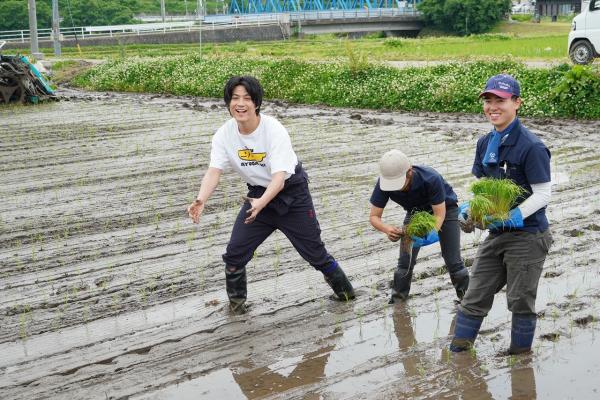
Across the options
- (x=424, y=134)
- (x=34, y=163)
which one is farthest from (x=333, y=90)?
(x=34, y=163)

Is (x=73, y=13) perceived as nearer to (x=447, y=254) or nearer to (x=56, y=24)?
(x=56, y=24)

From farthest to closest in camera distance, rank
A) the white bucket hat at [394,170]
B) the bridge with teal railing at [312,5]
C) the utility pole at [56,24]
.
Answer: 1. the bridge with teal railing at [312,5]
2. the utility pole at [56,24]
3. the white bucket hat at [394,170]

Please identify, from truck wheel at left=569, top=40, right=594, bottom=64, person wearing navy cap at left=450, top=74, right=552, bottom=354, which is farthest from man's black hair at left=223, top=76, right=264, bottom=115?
truck wheel at left=569, top=40, right=594, bottom=64

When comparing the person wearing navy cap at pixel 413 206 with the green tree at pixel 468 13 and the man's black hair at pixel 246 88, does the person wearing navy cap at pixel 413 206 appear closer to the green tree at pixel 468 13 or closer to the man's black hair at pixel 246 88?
the man's black hair at pixel 246 88

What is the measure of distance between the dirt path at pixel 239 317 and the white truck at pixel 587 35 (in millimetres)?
10815

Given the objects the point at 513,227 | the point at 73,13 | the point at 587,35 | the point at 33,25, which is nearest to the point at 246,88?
the point at 513,227

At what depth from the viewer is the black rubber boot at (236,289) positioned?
6.18 meters

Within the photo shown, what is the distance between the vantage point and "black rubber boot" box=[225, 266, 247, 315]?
6.18 meters

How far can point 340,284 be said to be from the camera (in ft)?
A: 20.5

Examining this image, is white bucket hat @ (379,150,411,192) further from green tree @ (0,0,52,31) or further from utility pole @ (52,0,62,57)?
green tree @ (0,0,52,31)

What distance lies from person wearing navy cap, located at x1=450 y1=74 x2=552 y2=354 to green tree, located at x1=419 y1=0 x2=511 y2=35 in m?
67.2

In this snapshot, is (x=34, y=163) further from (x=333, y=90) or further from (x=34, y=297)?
(x=333, y=90)

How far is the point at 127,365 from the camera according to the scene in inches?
207

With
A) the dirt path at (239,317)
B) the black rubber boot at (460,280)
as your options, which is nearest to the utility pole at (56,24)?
the dirt path at (239,317)
